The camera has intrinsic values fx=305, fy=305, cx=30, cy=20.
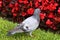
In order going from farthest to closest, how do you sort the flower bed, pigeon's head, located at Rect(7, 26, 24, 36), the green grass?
1. the flower bed
2. the green grass
3. pigeon's head, located at Rect(7, 26, 24, 36)

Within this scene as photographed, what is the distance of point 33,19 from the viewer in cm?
738

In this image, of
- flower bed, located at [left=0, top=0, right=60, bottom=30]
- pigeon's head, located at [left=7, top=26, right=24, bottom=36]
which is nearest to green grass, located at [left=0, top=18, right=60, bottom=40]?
pigeon's head, located at [left=7, top=26, right=24, bottom=36]

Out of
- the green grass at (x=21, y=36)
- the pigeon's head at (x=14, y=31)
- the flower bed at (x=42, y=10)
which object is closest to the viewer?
the pigeon's head at (x=14, y=31)

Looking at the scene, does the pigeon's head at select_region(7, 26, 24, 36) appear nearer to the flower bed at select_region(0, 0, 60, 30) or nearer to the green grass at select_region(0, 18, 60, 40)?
the green grass at select_region(0, 18, 60, 40)

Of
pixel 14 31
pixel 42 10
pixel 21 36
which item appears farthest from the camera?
pixel 42 10

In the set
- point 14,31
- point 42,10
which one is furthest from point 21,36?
point 42,10

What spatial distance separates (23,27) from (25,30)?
0.08 m

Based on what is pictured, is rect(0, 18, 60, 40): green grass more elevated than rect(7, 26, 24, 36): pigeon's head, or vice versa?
rect(7, 26, 24, 36): pigeon's head

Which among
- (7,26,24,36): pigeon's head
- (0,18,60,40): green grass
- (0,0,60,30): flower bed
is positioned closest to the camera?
(7,26,24,36): pigeon's head

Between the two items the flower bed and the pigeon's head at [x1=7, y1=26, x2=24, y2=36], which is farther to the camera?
the flower bed

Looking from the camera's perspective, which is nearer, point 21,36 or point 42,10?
point 21,36

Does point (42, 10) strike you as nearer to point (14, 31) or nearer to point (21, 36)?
point (21, 36)

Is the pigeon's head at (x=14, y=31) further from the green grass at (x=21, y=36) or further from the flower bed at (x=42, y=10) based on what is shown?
the flower bed at (x=42, y=10)

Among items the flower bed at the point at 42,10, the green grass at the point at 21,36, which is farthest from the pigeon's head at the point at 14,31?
the flower bed at the point at 42,10
